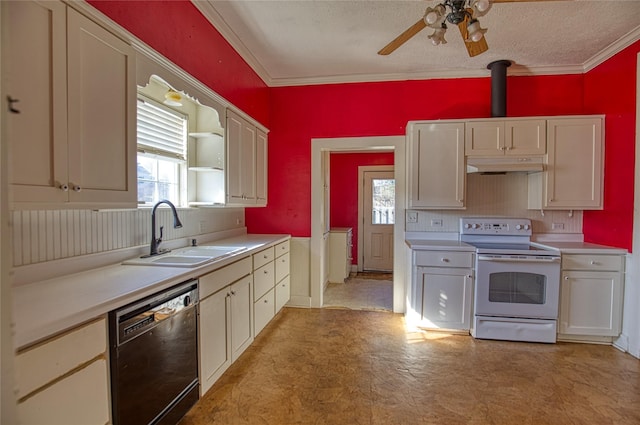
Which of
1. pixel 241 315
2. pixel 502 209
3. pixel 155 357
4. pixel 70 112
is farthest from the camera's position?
pixel 502 209

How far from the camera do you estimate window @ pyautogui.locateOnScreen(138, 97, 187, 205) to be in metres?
2.21

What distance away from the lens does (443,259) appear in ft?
9.97

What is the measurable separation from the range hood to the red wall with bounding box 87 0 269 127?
2.51 metres

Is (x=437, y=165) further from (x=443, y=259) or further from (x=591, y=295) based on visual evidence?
(x=591, y=295)

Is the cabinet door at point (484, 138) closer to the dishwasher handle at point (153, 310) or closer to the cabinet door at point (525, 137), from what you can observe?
the cabinet door at point (525, 137)

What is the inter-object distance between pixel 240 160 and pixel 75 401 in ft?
7.00

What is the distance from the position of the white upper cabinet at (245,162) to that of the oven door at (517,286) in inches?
92.0

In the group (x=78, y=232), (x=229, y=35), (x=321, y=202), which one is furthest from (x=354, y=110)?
(x=78, y=232)

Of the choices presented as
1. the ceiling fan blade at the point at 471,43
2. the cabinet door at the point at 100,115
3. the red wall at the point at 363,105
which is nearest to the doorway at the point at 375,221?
the red wall at the point at 363,105

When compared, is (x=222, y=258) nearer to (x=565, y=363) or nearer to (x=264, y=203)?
(x=264, y=203)

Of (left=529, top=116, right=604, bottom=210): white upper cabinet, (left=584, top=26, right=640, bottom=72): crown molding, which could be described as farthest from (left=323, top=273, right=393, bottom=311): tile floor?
(left=584, top=26, right=640, bottom=72): crown molding

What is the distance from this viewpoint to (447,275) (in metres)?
3.04

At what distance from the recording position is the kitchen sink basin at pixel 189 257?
188 cm

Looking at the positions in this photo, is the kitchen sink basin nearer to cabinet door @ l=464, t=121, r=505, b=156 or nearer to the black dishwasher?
the black dishwasher
